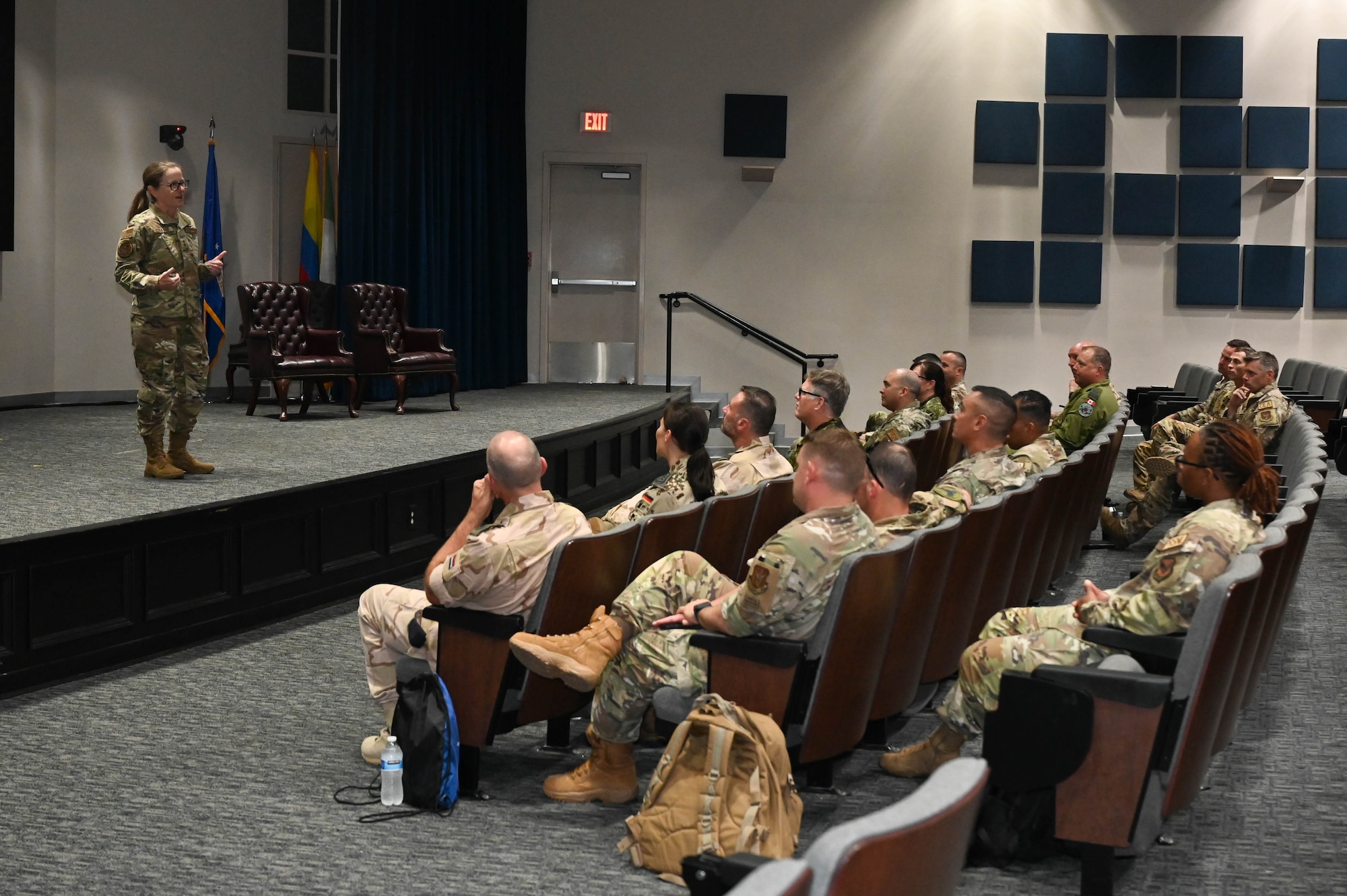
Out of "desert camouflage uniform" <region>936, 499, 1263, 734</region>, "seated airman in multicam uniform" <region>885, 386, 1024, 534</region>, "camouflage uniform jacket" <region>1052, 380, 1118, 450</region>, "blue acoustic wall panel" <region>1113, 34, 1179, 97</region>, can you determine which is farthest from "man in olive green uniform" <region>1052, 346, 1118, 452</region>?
"blue acoustic wall panel" <region>1113, 34, 1179, 97</region>

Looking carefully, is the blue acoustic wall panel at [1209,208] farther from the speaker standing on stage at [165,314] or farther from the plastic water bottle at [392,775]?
the plastic water bottle at [392,775]

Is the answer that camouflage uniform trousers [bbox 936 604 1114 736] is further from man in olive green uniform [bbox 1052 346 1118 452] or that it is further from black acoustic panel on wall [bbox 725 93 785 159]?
black acoustic panel on wall [bbox 725 93 785 159]

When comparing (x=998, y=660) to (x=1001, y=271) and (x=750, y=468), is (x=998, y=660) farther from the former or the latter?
(x=1001, y=271)

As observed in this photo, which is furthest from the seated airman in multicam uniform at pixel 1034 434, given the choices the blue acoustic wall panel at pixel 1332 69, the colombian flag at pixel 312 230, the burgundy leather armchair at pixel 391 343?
the blue acoustic wall panel at pixel 1332 69

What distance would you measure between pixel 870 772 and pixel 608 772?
0.73 metres

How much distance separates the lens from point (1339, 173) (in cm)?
1189

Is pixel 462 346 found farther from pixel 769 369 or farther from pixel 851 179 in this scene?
pixel 851 179

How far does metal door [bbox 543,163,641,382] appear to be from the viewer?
12.2 meters

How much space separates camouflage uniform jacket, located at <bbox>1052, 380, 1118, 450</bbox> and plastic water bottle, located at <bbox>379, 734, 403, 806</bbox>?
16.2ft

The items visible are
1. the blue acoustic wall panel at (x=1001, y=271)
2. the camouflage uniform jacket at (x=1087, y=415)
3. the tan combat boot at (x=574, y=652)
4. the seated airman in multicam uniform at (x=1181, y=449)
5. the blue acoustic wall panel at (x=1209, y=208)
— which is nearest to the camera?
the tan combat boot at (x=574, y=652)

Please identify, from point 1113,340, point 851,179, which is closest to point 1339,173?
point 1113,340

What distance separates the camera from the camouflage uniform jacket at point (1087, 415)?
7277mm

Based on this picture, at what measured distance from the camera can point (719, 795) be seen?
2781mm

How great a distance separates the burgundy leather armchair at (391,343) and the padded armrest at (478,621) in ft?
19.7
